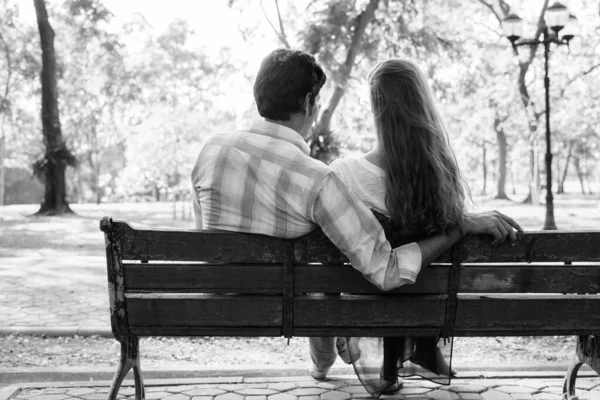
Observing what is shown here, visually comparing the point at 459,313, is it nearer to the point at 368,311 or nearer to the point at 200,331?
the point at 368,311

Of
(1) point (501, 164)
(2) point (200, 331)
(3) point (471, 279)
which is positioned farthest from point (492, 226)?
(1) point (501, 164)

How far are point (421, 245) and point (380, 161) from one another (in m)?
0.49

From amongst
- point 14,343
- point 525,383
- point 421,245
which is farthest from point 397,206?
point 14,343

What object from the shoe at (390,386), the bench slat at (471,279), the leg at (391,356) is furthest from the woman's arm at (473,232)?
the shoe at (390,386)

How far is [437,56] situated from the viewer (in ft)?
58.6

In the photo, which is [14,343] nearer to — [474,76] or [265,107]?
[265,107]

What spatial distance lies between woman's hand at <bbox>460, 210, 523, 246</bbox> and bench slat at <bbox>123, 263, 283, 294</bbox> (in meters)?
0.81

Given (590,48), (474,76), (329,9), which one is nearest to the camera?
(329,9)

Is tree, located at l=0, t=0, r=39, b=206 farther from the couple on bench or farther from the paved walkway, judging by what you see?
the couple on bench

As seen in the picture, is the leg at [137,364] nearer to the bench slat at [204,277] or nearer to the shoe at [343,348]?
the bench slat at [204,277]

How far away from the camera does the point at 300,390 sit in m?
3.69

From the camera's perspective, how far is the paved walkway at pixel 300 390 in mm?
3611

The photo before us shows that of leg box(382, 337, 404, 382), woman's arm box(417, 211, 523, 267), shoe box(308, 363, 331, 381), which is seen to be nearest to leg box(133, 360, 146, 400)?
shoe box(308, 363, 331, 381)

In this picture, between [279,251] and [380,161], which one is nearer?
[279,251]
